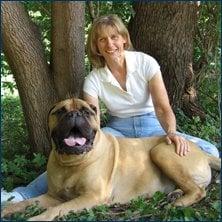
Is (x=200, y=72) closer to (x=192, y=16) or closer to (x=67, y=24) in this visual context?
(x=192, y=16)

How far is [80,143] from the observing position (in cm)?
420

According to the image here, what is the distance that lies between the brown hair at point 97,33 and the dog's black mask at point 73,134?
3.25ft

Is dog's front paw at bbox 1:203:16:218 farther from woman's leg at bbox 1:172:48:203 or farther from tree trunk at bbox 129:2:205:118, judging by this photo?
tree trunk at bbox 129:2:205:118

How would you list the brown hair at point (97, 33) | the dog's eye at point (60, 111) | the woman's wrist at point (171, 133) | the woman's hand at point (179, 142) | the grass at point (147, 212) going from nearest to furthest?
the grass at point (147, 212)
the dog's eye at point (60, 111)
the woman's hand at point (179, 142)
the woman's wrist at point (171, 133)
the brown hair at point (97, 33)

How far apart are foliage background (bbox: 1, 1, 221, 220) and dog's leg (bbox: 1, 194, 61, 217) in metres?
0.44

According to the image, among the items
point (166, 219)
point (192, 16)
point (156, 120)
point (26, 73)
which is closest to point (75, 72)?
point (26, 73)

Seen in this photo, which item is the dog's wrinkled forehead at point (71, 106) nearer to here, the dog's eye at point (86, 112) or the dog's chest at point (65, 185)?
the dog's eye at point (86, 112)

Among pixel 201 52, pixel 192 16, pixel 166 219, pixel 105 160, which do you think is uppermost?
pixel 192 16

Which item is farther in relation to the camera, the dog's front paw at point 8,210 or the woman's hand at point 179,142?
the woman's hand at point 179,142

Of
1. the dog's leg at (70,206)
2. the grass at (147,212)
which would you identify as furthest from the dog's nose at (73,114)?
the grass at (147,212)

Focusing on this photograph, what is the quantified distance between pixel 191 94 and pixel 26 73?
7.08ft

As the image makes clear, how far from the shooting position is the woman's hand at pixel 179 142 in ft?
14.4

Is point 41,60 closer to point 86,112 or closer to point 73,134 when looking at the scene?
point 86,112

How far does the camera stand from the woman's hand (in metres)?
4.39
